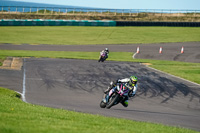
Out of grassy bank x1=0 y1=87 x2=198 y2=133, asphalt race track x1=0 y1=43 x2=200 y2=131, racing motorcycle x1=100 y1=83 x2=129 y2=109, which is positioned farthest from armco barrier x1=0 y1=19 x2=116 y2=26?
grassy bank x1=0 y1=87 x2=198 y2=133

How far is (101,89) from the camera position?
69.7 ft

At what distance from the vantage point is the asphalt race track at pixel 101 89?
625 inches

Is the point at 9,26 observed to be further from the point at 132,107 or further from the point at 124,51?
the point at 132,107

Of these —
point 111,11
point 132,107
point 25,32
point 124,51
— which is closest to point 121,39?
point 124,51

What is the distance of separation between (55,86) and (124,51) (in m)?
25.3

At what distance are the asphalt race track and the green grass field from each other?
6.69 ft

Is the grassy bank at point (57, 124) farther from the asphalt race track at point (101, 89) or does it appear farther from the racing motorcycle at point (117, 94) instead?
the asphalt race track at point (101, 89)

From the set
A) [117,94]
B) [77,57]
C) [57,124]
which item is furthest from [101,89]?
[77,57]

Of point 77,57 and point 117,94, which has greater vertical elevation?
point 117,94

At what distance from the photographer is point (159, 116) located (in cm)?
1546

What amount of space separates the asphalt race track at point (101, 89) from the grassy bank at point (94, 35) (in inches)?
930

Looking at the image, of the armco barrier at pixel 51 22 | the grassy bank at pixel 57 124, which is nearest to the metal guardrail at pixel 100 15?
the armco barrier at pixel 51 22

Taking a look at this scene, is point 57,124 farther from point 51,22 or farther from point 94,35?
point 51,22

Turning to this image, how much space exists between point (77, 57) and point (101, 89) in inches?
674
